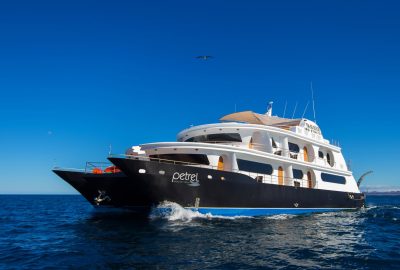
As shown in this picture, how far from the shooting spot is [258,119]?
81.9ft

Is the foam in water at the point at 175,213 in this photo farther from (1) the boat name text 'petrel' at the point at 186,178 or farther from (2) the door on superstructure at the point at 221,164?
(2) the door on superstructure at the point at 221,164

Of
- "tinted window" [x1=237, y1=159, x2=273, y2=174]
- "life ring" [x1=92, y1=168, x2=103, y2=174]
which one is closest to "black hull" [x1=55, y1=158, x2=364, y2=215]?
"life ring" [x1=92, y1=168, x2=103, y2=174]

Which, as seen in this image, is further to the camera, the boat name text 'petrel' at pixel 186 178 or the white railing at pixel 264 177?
the white railing at pixel 264 177

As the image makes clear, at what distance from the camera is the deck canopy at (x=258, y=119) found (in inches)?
974

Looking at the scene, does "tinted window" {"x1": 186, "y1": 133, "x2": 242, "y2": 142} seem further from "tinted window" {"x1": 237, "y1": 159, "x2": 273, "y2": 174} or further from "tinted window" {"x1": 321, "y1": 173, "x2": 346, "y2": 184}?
"tinted window" {"x1": 321, "y1": 173, "x2": 346, "y2": 184}

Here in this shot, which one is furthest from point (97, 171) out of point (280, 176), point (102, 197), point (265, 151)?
point (280, 176)

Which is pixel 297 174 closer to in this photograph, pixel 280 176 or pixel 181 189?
pixel 280 176

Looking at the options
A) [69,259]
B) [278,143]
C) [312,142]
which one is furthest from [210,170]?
[312,142]

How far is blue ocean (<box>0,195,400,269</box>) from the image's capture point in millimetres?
8594

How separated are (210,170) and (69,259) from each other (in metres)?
8.31

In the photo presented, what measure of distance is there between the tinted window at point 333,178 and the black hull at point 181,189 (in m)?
3.33

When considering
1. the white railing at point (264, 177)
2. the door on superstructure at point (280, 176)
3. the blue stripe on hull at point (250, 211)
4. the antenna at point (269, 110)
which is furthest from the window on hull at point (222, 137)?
the antenna at point (269, 110)

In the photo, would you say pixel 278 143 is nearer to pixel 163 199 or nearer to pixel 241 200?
pixel 241 200

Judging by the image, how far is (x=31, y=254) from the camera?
31.2 feet
